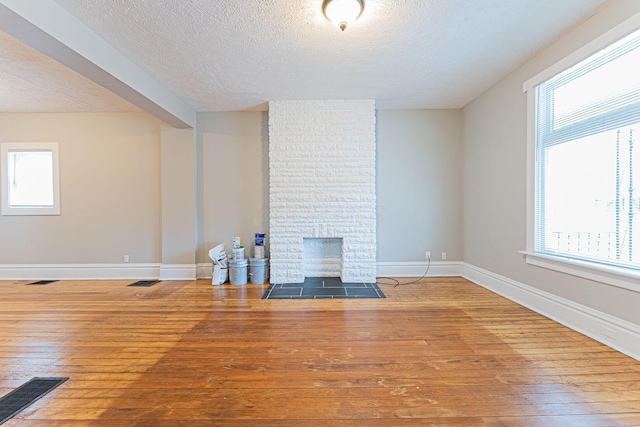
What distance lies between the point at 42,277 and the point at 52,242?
22.4 inches

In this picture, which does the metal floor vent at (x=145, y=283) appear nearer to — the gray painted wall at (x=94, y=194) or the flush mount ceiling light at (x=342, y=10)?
the gray painted wall at (x=94, y=194)

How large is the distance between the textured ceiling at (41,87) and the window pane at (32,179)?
727mm

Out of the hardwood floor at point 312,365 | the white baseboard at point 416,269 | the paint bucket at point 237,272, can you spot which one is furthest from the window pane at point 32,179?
the white baseboard at point 416,269

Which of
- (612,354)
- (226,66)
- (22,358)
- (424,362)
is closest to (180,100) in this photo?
(226,66)

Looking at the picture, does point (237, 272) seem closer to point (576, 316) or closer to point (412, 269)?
point (412, 269)

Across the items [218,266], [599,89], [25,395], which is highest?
[599,89]

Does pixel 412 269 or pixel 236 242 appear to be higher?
pixel 236 242

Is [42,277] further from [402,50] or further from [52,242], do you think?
[402,50]

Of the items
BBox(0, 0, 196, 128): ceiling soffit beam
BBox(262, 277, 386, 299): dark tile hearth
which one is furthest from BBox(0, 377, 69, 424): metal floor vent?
BBox(0, 0, 196, 128): ceiling soffit beam

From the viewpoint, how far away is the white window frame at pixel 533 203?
79.7 inches

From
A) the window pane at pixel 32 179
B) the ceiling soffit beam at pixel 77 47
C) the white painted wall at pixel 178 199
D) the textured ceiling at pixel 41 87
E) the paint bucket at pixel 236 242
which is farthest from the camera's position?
the window pane at pixel 32 179

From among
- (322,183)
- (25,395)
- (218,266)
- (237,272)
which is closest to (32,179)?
(218,266)

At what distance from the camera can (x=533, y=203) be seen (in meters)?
2.94

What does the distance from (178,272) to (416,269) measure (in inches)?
149
